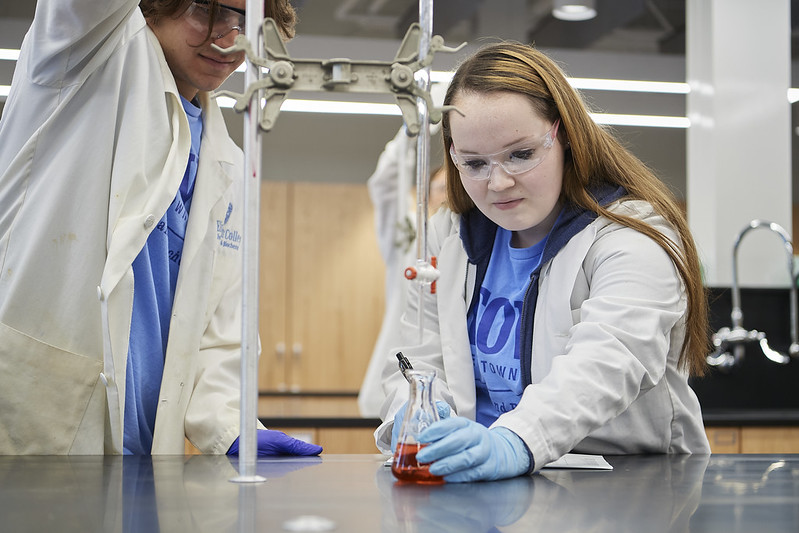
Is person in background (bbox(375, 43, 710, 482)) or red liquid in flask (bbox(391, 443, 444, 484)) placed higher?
person in background (bbox(375, 43, 710, 482))

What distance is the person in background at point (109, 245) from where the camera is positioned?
148cm

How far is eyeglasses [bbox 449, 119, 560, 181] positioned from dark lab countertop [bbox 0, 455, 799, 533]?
51cm

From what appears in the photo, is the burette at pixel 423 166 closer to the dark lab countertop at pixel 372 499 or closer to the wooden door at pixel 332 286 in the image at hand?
the dark lab countertop at pixel 372 499

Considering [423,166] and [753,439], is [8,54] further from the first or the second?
[423,166]

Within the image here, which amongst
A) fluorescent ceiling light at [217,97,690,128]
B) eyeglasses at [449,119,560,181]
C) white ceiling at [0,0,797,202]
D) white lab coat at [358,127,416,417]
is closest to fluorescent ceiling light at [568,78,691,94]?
white ceiling at [0,0,797,202]

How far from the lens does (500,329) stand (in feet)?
5.03

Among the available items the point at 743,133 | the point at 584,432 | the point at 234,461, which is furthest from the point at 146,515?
the point at 743,133

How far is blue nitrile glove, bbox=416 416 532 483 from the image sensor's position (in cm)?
106

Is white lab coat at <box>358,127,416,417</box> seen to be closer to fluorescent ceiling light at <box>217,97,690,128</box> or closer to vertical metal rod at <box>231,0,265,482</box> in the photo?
fluorescent ceiling light at <box>217,97,690,128</box>

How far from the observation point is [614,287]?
1.34 meters

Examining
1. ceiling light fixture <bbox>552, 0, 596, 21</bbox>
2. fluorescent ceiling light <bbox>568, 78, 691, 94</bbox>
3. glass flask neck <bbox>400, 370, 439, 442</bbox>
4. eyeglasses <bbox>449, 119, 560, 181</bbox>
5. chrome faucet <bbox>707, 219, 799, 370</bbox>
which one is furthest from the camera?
fluorescent ceiling light <bbox>568, 78, 691, 94</bbox>

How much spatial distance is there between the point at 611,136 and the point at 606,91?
4.78 meters

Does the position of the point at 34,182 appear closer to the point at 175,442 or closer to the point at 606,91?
the point at 175,442

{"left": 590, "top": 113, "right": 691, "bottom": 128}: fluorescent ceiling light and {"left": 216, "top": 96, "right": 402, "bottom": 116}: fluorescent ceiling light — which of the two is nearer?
{"left": 216, "top": 96, "right": 402, "bottom": 116}: fluorescent ceiling light
